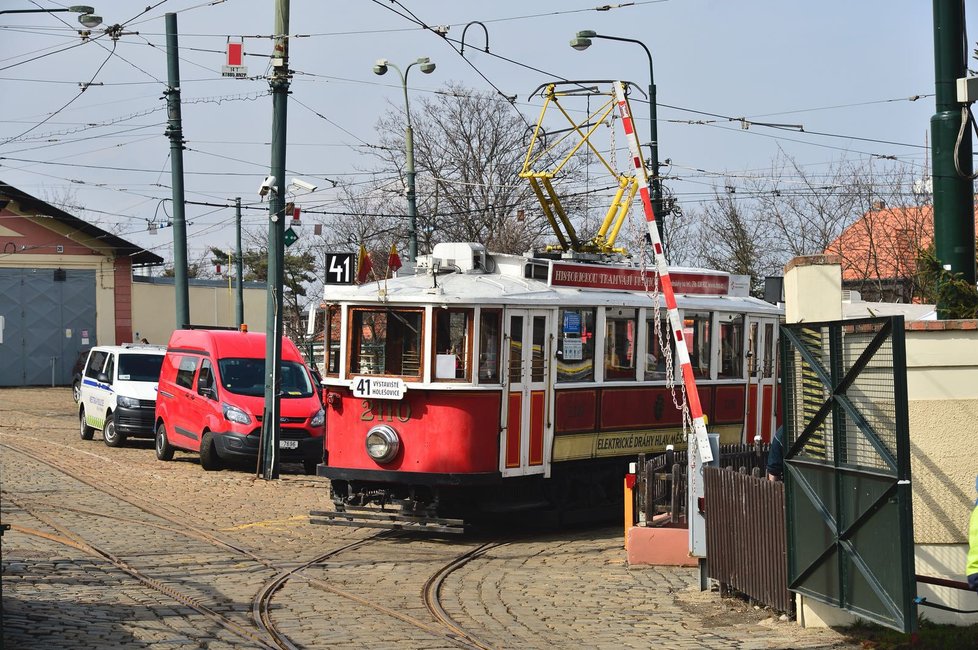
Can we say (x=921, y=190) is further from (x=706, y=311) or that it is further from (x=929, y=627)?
(x=929, y=627)

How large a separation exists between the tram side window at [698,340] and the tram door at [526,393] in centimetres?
294

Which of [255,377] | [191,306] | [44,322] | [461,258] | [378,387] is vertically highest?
[191,306]

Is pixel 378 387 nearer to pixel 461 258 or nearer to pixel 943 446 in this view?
pixel 461 258

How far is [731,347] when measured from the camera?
17812 millimetres

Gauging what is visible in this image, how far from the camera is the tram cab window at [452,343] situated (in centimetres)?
1391

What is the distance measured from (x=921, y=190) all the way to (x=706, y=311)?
2005 cm

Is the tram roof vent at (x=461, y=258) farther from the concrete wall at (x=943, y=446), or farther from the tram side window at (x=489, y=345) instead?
the concrete wall at (x=943, y=446)

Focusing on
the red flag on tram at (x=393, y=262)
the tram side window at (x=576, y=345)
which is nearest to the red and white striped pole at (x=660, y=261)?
the tram side window at (x=576, y=345)

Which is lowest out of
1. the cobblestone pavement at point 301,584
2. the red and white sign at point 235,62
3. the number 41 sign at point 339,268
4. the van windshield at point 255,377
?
the cobblestone pavement at point 301,584

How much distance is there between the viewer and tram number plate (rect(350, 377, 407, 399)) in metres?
13.9

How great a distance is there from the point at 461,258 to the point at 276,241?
18.5 ft

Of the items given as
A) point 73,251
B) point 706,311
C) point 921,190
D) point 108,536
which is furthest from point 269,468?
point 73,251

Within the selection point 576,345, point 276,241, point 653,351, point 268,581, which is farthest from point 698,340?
point 268,581

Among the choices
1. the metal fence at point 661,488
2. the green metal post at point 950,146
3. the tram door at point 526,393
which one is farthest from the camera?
the tram door at point 526,393
